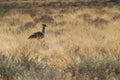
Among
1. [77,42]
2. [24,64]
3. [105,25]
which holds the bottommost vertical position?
[105,25]

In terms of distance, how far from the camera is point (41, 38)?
37.8ft

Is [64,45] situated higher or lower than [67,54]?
lower

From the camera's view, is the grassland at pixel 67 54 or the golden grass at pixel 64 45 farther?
the golden grass at pixel 64 45

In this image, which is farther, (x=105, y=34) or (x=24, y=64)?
(x=105, y=34)

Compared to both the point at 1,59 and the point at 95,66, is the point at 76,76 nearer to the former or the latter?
the point at 95,66

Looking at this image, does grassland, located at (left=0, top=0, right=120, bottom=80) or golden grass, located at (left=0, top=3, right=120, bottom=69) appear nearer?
grassland, located at (left=0, top=0, right=120, bottom=80)

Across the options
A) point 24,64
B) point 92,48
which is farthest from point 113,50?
point 24,64

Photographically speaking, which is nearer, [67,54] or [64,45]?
[67,54]

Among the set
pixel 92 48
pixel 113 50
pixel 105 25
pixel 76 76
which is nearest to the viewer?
pixel 76 76

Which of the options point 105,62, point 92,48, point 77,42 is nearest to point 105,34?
point 77,42

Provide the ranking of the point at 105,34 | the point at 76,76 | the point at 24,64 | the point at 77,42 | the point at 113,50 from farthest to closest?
the point at 105,34
the point at 77,42
the point at 113,50
the point at 24,64
the point at 76,76

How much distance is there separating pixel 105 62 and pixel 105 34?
6002 mm

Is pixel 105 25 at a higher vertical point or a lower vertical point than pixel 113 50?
lower

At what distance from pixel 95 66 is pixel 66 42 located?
4.38m
